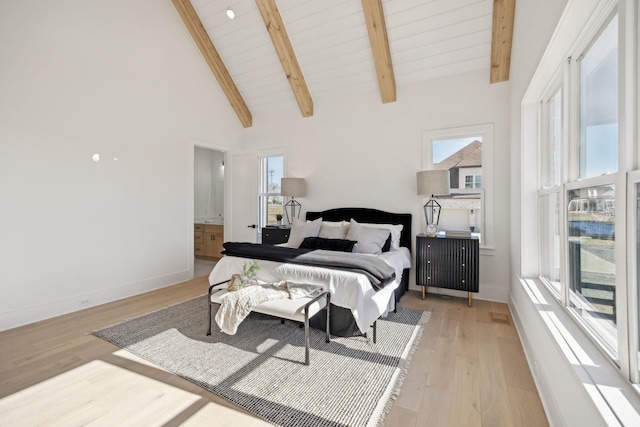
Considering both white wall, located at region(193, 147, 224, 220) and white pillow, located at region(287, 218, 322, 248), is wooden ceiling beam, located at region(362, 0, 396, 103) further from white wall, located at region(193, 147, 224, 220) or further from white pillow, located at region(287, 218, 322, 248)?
white wall, located at region(193, 147, 224, 220)

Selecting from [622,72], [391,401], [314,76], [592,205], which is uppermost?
[314,76]

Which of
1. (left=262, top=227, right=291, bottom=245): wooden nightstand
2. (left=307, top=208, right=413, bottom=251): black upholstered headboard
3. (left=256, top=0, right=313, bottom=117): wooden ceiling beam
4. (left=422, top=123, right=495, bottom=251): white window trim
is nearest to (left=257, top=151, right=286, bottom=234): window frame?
(left=262, top=227, right=291, bottom=245): wooden nightstand

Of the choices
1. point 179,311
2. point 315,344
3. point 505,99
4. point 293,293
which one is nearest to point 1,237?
point 179,311

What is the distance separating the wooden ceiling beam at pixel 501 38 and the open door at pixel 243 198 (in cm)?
388

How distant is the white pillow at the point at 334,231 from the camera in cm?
383

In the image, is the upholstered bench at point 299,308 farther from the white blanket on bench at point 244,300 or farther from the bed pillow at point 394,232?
the bed pillow at point 394,232

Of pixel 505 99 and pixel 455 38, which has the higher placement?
pixel 455 38

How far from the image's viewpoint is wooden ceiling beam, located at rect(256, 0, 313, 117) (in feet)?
12.4

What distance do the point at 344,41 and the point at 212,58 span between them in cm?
224

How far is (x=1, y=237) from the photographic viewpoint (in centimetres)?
280

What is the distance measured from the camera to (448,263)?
3.54 meters

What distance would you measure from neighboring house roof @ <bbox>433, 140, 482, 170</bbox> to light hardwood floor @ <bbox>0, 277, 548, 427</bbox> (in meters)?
2.01

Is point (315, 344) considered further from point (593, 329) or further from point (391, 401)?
point (593, 329)

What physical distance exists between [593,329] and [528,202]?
152 centimetres
